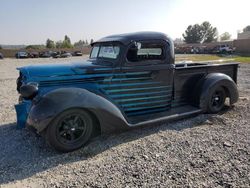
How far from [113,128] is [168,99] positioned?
5.38 feet

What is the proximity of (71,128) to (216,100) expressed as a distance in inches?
149

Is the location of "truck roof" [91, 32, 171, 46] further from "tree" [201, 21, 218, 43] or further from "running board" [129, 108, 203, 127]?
"tree" [201, 21, 218, 43]

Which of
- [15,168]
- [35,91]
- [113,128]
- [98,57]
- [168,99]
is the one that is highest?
[98,57]

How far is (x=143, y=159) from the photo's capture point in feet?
13.0

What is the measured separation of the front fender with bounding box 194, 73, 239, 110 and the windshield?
2.18 meters

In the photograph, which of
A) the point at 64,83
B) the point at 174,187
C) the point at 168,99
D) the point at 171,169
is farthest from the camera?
the point at 168,99

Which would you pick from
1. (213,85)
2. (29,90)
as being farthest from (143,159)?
(213,85)

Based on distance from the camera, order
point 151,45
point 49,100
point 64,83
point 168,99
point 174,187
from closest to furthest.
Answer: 1. point 174,187
2. point 49,100
3. point 64,83
4. point 151,45
5. point 168,99

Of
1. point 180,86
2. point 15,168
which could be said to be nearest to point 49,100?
point 15,168

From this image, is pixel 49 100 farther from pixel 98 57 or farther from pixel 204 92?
pixel 204 92

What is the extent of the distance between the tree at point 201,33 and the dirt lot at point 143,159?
86.3m

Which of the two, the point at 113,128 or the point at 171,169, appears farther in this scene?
the point at 113,128

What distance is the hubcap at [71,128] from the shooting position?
4266mm

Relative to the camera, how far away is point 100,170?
3.68 metres
